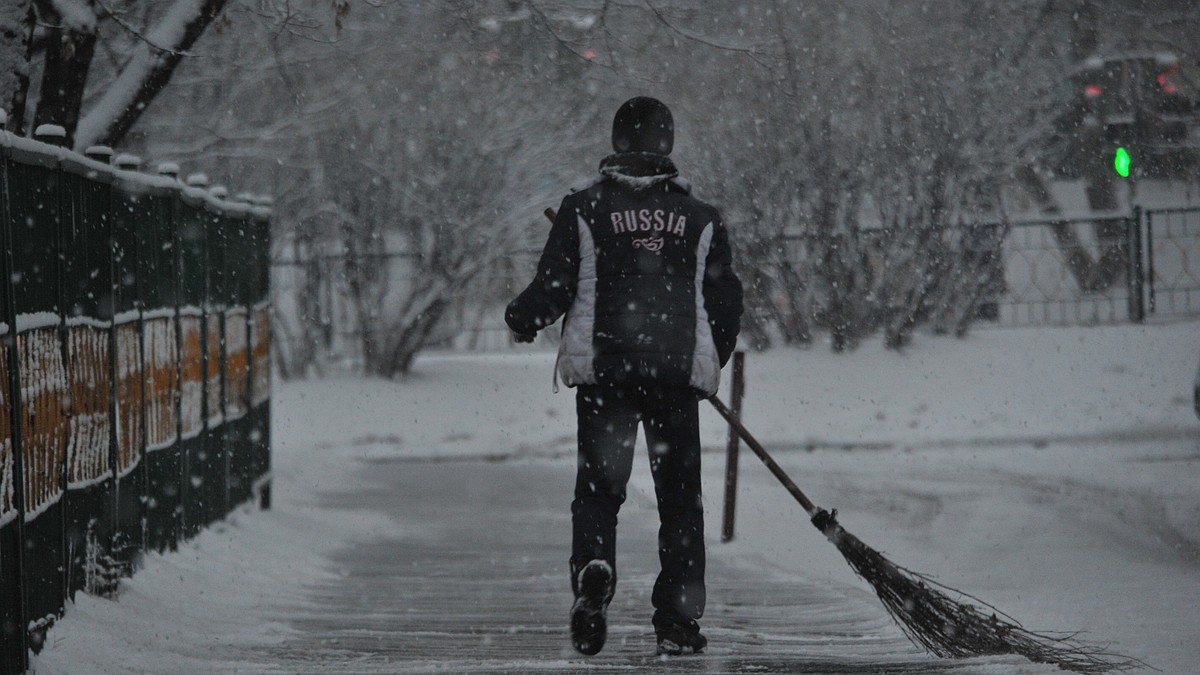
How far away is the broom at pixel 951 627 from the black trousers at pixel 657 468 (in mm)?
533

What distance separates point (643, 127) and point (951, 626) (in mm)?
1931

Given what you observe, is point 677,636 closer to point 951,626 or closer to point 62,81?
point 951,626

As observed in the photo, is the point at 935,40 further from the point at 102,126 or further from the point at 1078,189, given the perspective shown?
the point at 102,126

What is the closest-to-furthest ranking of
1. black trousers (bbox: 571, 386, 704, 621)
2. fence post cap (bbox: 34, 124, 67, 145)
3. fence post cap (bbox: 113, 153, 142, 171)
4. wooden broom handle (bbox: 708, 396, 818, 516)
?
black trousers (bbox: 571, 386, 704, 621)
fence post cap (bbox: 34, 124, 67, 145)
wooden broom handle (bbox: 708, 396, 818, 516)
fence post cap (bbox: 113, 153, 142, 171)

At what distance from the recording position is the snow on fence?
457 centimetres

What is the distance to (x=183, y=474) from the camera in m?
7.25

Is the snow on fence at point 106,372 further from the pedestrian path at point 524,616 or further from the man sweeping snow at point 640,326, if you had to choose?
the man sweeping snow at point 640,326

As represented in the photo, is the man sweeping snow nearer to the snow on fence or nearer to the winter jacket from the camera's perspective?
the winter jacket

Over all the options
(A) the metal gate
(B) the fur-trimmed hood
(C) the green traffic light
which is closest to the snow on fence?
(B) the fur-trimmed hood

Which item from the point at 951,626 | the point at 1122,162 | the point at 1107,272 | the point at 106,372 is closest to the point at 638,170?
the point at 951,626

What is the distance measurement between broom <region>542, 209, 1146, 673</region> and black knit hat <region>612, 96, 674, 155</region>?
40.3 inches

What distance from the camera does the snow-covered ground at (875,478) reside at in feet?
19.4

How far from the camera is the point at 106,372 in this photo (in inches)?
228

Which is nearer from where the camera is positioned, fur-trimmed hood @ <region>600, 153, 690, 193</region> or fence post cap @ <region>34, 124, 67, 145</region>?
fur-trimmed hood @ <region>600, 153, 690, 193</region>
